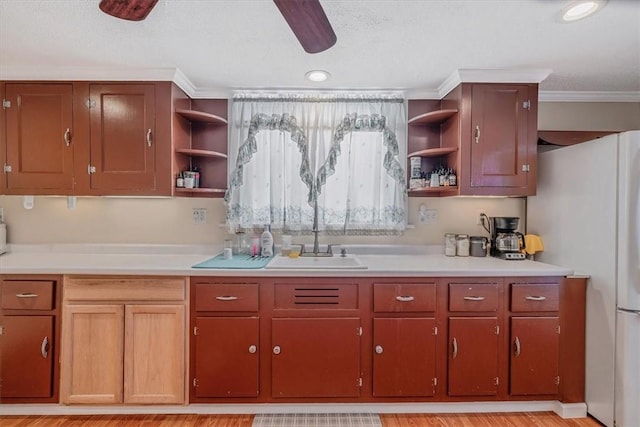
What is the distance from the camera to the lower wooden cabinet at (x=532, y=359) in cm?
206

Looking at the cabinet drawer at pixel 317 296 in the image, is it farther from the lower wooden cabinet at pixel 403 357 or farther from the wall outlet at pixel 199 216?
the wall outlet at pixel 199 216

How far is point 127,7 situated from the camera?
1263 mm

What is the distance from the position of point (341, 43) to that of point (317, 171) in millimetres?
949

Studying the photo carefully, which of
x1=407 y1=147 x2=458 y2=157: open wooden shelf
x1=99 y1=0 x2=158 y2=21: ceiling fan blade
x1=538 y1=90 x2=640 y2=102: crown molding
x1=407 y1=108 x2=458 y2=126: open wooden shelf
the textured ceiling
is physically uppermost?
the textured ceiling

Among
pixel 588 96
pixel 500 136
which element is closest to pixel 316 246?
pixel 500 136

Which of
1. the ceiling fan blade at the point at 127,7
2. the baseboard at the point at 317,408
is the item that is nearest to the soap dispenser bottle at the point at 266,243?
the baseboard at the point at 317,408

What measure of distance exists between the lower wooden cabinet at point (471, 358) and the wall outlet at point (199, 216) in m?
1.91

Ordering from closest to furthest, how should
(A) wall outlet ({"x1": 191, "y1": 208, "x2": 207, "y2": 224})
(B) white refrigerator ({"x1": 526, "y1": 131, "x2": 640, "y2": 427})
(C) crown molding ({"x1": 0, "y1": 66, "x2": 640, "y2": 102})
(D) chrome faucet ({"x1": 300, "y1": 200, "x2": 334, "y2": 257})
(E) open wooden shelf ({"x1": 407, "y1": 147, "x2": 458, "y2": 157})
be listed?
(B) white refrigerator ({"x1": 526, "y1": 131, "x2": 640, "y2": 427}) → (C) crown molding ({"x1": 0, "y1": 66, "x2": 640, "y2": 102}) → (E) open wooden shelf ({"x1": 407, "y1": 147, "x2": 458, "y2": 157}) → (D) chrome faucet ({"x1": 300, "y1": 200, "x2": 334, "y2": 257}) → (A) wall outlet ({"x1": 191, "y1": 208, "x2": 207, "y2": 224})

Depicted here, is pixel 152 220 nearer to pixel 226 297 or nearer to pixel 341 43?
pixel 226 297

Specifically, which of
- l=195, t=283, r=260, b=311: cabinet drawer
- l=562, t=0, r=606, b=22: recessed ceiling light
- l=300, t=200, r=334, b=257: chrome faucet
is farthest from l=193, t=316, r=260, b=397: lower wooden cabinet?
l=562, t=0, r=606, b=22: recessed ceiling light

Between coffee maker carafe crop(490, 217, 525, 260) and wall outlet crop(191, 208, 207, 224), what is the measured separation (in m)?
2.23

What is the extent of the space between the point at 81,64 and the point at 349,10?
5.86ft

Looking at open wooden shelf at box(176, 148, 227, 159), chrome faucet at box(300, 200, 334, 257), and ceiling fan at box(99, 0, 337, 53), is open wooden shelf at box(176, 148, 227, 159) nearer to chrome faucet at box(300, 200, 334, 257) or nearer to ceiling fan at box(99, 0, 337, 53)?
chrome faucet at box(300, 200, 334, 257)

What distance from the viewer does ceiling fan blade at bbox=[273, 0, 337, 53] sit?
122cm
